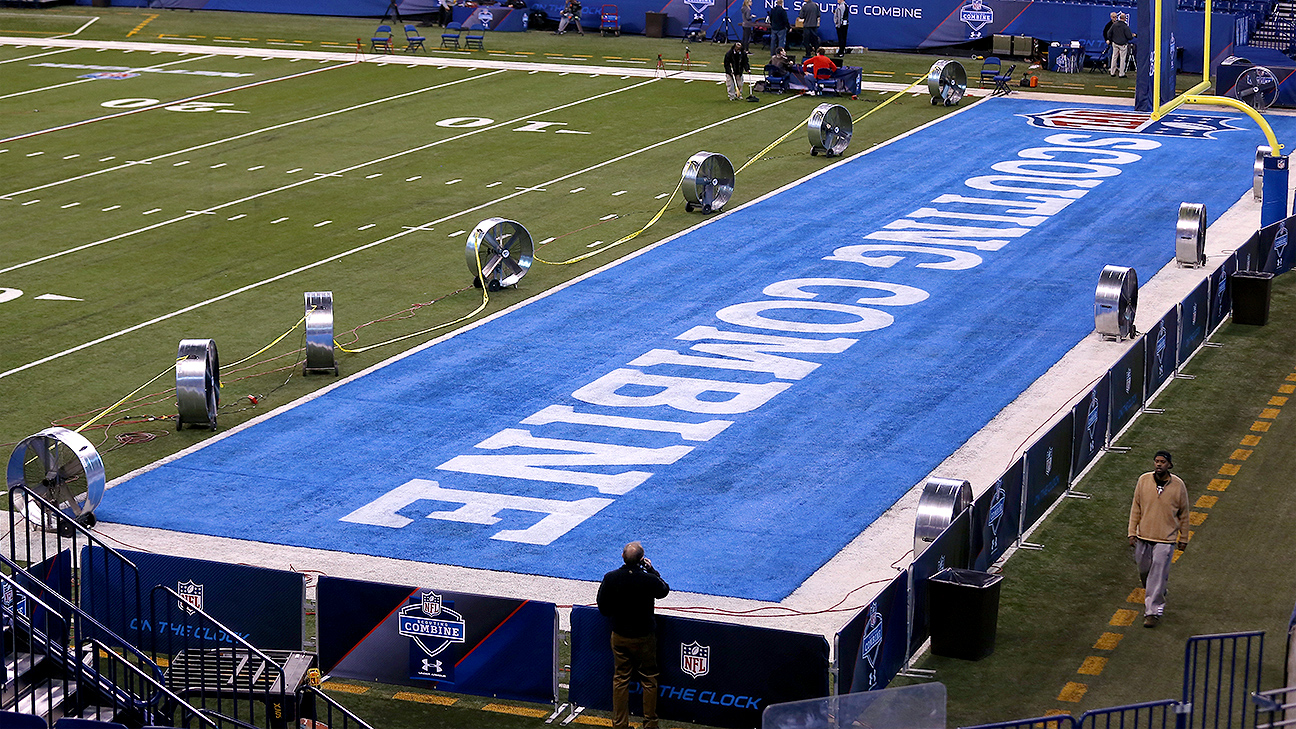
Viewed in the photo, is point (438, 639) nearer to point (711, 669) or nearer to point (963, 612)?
point (711, 669)

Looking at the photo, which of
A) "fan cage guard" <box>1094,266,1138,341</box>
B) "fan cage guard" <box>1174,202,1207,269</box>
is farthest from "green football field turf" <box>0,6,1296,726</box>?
"fan cage guard" <box>1174,202,1207,269</box>

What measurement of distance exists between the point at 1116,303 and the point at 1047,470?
22.7 feet

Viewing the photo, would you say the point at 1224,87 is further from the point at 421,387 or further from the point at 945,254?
the point at 421,387

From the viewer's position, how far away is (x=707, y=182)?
35.0 m

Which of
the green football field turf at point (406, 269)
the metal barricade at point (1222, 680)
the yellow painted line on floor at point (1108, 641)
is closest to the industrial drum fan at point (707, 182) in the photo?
the green football field turf at point (406, 269)

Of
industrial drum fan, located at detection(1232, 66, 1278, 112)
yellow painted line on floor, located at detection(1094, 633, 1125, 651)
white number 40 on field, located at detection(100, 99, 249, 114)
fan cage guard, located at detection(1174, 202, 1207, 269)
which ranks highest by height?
industrial drum fan, located at detection(1232, 66, 1278, 112)

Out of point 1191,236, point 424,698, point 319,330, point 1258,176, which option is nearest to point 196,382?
point 319,330

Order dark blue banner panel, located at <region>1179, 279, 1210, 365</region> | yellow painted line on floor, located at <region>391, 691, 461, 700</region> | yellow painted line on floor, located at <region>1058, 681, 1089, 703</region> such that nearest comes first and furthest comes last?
yellow painted line on floor, located at <region>1058, 681, 1089, 703</region> < yellow painted line on floor, located at <region>391, 691, 461, 700</region> < dark blue banner panel, located at <region>1179, 279, 1210, 365</region>

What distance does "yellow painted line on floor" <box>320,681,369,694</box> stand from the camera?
15555 millimetres

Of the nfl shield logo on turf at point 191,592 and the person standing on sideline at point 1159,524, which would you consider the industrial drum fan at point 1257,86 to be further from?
the nfl shield logo on turf at point 191,592

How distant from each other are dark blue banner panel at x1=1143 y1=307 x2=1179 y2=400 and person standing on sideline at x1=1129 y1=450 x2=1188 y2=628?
21.1ft

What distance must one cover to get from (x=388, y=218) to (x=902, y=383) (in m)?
14.3

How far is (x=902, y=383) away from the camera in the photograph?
24.2 m

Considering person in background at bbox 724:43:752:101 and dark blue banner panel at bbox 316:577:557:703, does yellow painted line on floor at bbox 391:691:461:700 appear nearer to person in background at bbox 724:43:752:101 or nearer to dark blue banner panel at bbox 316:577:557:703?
Result: dark blue banner panel at bbox 316:577:557:703
